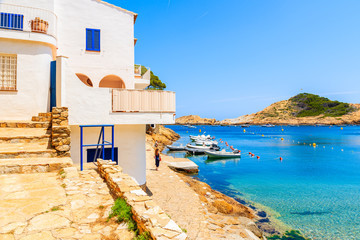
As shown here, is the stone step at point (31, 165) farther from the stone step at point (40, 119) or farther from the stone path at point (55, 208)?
the stone step at point (40, 119)

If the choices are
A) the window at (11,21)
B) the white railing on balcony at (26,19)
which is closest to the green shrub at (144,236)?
the white railing on balcony at (26,19)

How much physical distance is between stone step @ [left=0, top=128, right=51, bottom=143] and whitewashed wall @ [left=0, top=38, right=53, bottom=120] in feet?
6.77

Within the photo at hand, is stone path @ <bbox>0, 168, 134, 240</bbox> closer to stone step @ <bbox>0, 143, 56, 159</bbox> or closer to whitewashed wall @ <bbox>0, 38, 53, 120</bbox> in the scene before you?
stone step @ <bbox>0, 143, 56, 159</bbox>

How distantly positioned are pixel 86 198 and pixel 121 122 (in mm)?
6063

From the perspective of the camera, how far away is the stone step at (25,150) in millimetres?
8820

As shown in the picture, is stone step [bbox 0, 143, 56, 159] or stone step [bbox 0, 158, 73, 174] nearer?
stone step [bbox 0, 158, 73, 174]

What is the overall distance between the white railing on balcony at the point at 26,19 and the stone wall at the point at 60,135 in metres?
5.85

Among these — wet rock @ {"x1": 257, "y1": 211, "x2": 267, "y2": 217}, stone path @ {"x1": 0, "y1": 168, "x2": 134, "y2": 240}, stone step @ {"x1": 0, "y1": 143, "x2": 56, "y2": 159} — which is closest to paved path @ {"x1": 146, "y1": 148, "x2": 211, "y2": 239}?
stone path @ {"x1": 0, "y1": 168, "x2": 134, "y2": 240}

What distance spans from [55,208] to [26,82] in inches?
410

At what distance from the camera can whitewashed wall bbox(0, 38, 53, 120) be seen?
12734 mm

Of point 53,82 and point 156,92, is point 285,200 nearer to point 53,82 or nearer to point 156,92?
point 156,92

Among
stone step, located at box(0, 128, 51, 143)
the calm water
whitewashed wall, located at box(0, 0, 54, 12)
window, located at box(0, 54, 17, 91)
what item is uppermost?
whitewashed wall, located at box(0, 0, 54, 12)

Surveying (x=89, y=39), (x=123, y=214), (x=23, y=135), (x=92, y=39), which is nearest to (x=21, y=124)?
(x=23, y=135)

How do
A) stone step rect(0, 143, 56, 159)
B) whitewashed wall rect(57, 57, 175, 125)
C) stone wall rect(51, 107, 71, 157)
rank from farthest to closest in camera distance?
whitewashed wall rect(57, 57, 175, 125) < stone wall rect(51, 107, 71, 157) < stone step rect(0, 143, 56, 159)
